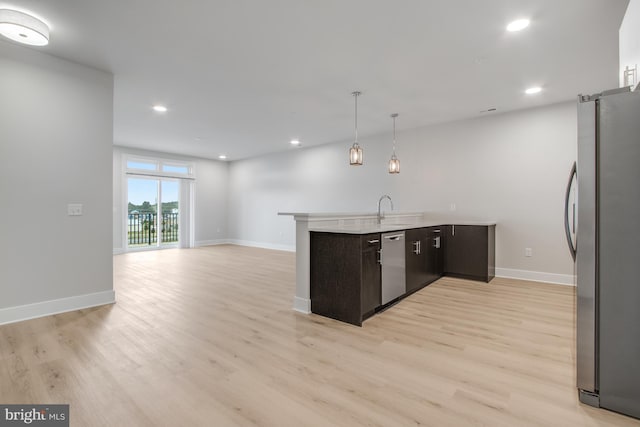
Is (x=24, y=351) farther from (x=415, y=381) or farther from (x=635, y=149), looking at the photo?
(x=635, y=149)

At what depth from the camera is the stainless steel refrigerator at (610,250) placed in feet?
5.23

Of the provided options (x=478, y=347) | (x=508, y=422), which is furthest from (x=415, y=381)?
(x=478, y=347)

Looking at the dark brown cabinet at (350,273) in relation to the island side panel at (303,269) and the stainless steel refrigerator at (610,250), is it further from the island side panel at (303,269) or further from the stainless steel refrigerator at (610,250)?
the stainless steel refrigerator at (610,250)

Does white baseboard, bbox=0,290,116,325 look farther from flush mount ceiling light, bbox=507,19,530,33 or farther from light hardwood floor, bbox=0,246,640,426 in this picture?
flush mount ceiling light, bbox=507,19,530,33

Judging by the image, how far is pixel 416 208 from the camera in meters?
5.91

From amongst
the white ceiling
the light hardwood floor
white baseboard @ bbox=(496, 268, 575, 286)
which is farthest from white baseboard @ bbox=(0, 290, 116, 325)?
white baseboard @ bbox=(496, 268, 575, 286)

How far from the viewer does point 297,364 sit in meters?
2.11

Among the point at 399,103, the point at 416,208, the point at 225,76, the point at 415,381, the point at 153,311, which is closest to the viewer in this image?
the point at 415,381

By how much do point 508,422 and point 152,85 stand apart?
16.1 ft

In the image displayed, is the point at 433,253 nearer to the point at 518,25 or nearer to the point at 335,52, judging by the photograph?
the point at 518,25

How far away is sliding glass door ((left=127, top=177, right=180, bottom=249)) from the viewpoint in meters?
7.96

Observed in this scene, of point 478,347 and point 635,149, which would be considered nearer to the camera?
point 635,149
